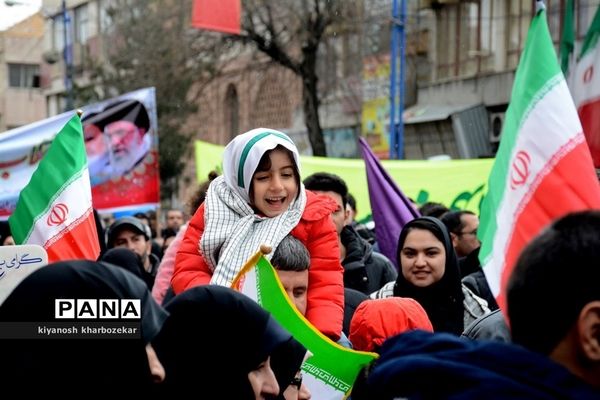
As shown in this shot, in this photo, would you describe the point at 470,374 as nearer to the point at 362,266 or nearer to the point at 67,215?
the point at 67,215

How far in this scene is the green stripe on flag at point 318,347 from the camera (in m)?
4.15

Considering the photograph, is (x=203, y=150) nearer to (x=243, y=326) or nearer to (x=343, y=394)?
(x=343, y=394)

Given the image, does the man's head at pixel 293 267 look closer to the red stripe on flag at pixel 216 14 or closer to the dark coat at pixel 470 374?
the dark coat at pixel 470 374

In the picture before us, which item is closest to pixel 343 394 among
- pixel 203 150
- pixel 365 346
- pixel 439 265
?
pixel 365 346

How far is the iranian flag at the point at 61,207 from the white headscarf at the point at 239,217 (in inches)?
66.5

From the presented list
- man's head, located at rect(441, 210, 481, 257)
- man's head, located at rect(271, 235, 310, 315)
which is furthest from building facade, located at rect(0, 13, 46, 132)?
man's head, located at rect(271, 235, 310, 315)

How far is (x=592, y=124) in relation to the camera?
8797 mm

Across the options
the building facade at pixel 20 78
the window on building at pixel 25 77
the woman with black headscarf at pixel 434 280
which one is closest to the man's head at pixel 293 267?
the woman with black headscarf at pixel 434 280

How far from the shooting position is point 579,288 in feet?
8.16

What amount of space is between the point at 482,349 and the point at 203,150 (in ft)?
35.7

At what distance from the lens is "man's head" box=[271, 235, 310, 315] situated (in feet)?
15.0

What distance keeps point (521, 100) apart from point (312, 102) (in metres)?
22.3

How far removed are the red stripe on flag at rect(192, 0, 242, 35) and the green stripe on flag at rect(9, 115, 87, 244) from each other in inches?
392

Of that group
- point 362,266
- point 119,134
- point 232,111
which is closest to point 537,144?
point 362,266
